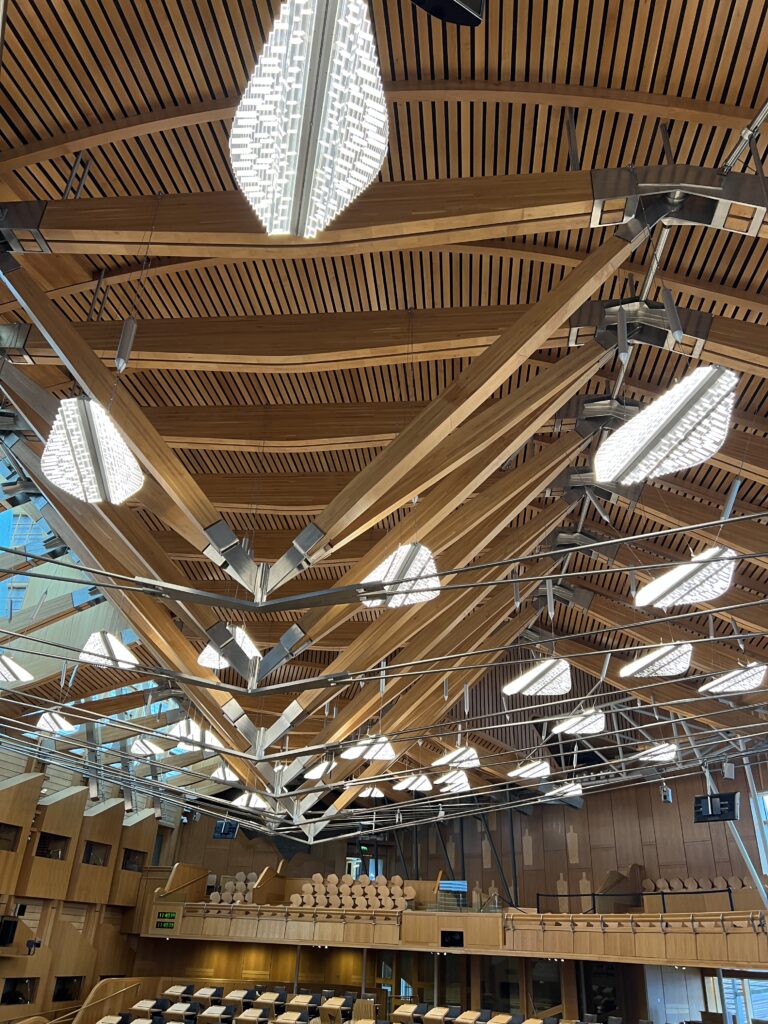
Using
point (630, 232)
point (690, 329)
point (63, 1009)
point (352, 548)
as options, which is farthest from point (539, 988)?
point (630, 232)

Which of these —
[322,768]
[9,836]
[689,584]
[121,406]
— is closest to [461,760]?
[322,768]

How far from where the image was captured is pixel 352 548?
41.6 ft

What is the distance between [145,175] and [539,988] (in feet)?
71.3

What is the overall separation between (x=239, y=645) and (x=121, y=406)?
4.53m

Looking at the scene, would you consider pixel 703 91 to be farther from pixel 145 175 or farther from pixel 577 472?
pixel 577 472

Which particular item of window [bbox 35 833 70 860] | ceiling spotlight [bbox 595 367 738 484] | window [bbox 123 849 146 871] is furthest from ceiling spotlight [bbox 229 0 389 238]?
window [bbox 123 849 146 871]

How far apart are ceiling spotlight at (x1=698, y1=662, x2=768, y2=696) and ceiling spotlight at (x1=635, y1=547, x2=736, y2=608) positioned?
6.78ft

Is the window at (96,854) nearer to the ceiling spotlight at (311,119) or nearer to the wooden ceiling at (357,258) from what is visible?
the wooden ceiling at (357,258)

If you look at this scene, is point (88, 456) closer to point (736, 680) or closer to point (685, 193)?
point (685, 193)

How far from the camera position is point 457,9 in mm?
2564

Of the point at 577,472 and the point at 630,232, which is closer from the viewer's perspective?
the point at 630,232

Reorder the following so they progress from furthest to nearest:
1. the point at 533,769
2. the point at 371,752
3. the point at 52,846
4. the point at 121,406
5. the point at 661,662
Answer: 1. the point at 533,769
2. the point at 52,846
3. the point at 371,752
4. the point at 661,662
5. the point at 121,406

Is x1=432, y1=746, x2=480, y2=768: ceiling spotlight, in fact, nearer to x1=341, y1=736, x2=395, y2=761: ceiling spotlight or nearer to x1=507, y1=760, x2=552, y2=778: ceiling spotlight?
x1=341, y1=736, x2=395, y2=761: ceiling spotlight

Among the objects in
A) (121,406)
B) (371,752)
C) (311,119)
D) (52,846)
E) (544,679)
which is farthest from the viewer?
(52,846)
